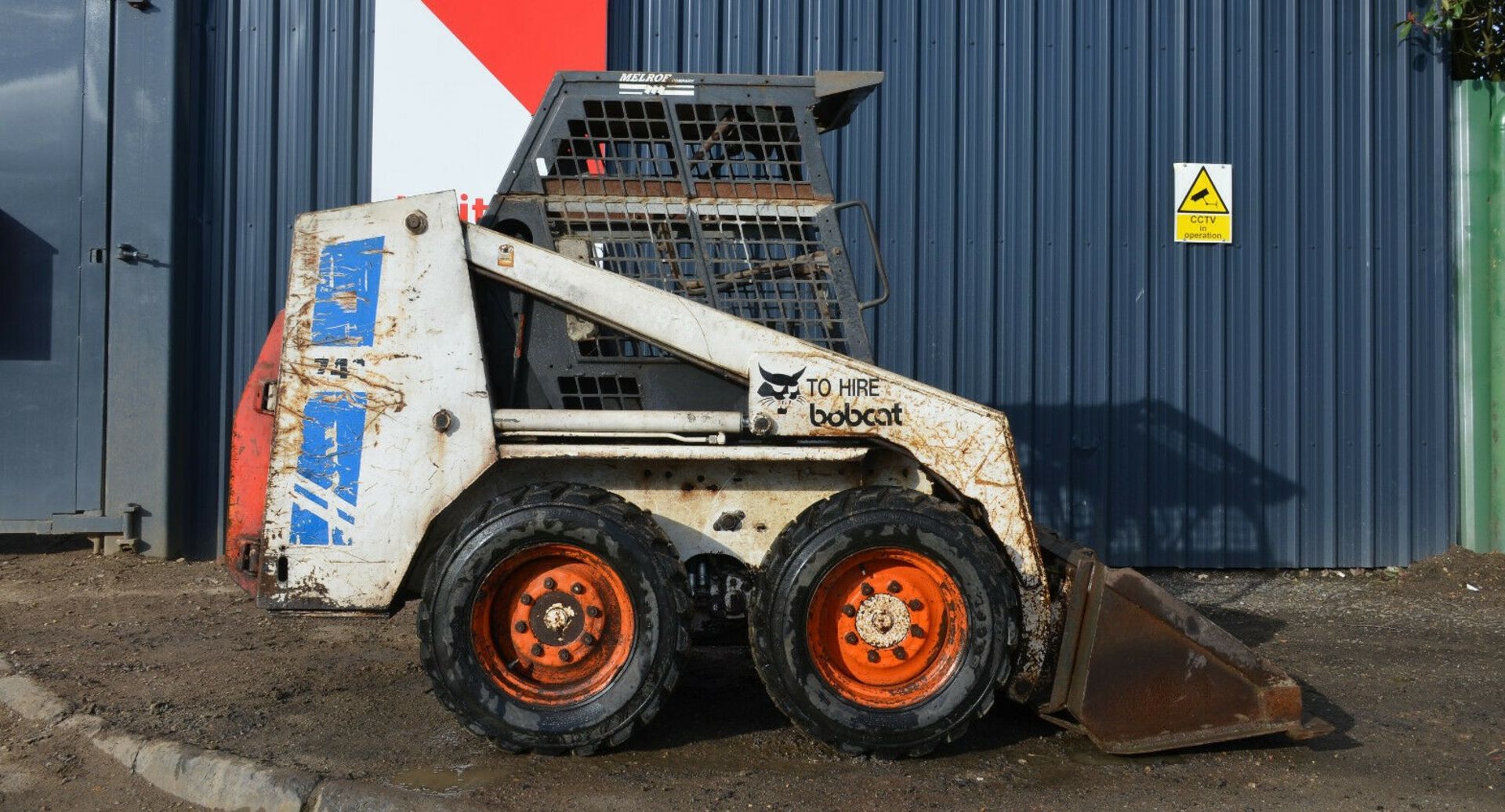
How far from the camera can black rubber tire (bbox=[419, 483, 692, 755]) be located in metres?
4.21

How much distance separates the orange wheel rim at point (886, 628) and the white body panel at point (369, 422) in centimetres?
140

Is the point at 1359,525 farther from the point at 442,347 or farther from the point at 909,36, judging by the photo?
the point at 442,347

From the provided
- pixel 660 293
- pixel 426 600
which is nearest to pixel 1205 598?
pixel 660 293

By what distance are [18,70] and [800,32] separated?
5.28 meters

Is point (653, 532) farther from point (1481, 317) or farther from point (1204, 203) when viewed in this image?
point (1481, 317)

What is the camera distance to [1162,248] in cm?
854

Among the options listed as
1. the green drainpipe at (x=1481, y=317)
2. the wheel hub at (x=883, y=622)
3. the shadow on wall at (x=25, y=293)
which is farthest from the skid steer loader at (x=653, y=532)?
the green drainpipe at (x=1481, y=317)

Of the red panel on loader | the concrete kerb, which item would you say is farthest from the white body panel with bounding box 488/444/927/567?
the concrete kerb

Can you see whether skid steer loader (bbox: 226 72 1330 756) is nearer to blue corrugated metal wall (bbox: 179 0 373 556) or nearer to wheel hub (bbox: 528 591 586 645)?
wheel hub (bbox: 528 591 586 645)

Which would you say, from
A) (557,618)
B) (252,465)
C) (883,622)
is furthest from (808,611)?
(252,465)

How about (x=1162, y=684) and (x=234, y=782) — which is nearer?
(x=234, y=782)

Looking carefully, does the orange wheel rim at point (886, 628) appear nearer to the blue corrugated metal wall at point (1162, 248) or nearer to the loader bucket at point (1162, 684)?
the loader bucket at point (1162, 684)

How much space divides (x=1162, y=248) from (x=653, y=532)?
561cm

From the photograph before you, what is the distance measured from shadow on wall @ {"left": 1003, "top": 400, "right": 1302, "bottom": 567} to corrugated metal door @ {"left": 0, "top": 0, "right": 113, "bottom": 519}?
6.35 metres
